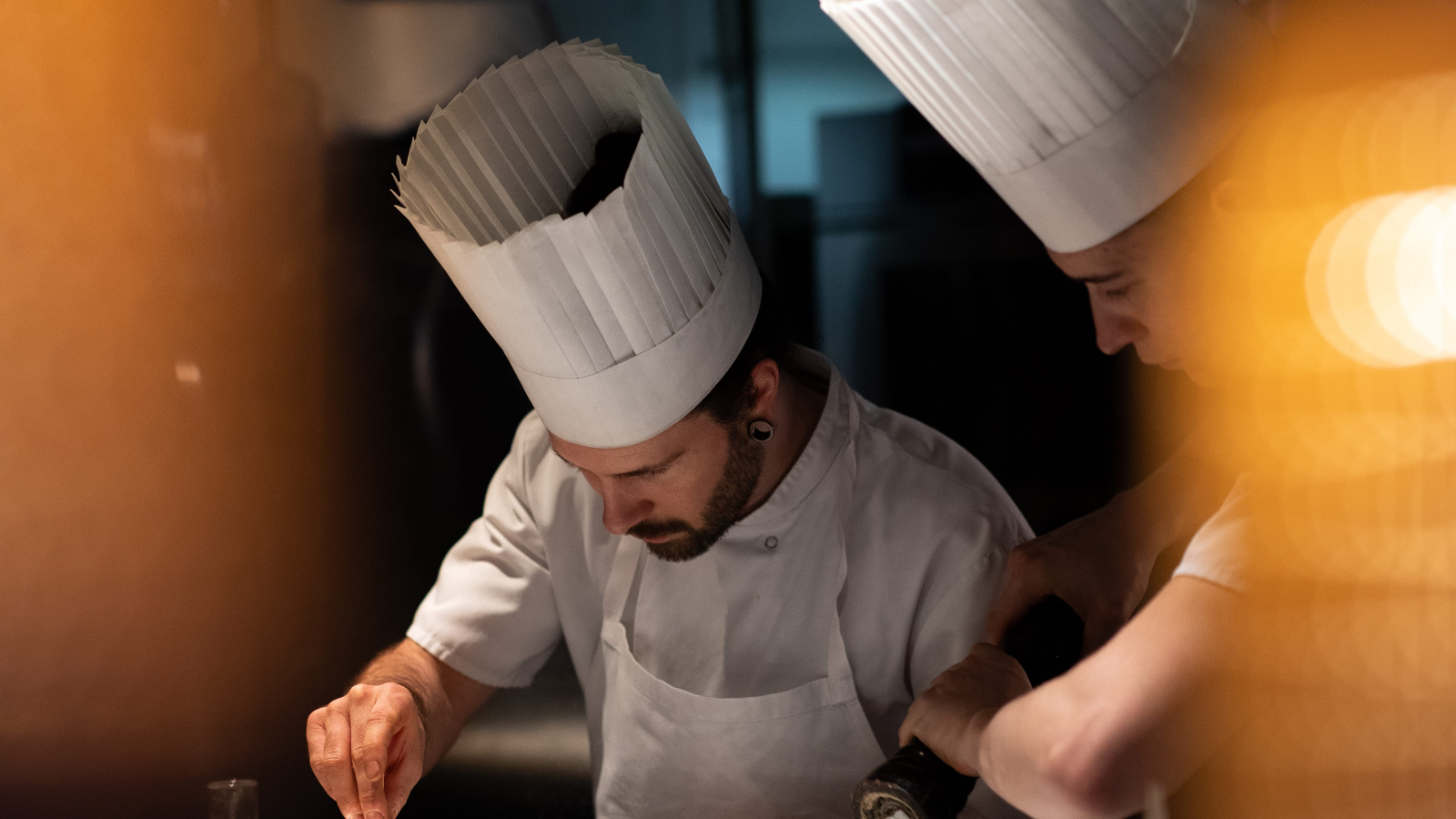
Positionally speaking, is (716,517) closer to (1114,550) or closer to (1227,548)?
(1114,550)

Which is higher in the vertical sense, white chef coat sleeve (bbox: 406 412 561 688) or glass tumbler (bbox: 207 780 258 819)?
white chef coat sleeve (bbox: 406 412 561 688)

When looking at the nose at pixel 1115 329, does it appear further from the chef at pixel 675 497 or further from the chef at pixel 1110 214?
the chef at pixel 675 497

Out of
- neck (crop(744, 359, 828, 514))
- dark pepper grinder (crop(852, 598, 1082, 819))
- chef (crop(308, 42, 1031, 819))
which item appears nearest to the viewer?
dark pepper grinder (crop(852, 598, 1082, 819))

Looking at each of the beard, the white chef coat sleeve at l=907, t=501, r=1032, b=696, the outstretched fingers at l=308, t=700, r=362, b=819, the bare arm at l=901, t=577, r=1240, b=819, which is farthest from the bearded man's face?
the bare arm at l=901, t=577, r=1240, b=819

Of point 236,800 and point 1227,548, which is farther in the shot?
point 236,800

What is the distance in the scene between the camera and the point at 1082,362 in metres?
1.04

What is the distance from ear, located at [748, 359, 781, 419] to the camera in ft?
3.60

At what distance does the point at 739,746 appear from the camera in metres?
1.09

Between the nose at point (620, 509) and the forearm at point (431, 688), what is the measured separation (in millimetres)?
322

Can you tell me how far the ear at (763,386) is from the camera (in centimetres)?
110

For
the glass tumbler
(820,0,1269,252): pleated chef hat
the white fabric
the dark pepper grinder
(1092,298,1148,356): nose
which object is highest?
(820,0,1269,252): pleated chef hat

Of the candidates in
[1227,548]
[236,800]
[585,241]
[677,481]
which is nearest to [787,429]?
[677,481]

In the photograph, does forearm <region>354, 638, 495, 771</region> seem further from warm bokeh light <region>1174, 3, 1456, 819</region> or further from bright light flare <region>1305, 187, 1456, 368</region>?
bright light flare <region>1305, 187, 1456, 368</region>

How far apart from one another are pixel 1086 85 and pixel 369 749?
0.89m
